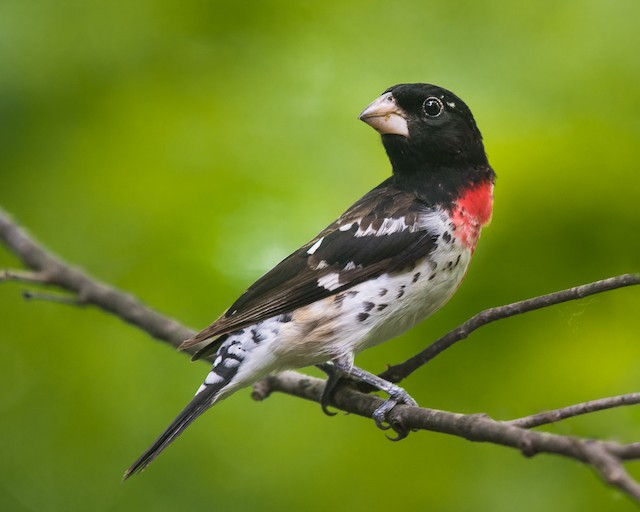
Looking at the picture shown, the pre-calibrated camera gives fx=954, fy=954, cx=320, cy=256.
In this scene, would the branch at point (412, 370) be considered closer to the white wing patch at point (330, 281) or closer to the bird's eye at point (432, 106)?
the white wing patch at point (330, 281)

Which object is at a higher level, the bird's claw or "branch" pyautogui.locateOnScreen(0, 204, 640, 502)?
"branch" pyautogui.locateOnScreen(0, 204, 640, 502)

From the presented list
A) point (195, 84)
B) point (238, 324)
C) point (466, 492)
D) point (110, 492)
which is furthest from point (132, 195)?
point (466, 492)

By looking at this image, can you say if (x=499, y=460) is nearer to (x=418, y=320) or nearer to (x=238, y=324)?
(x=418, y=320)

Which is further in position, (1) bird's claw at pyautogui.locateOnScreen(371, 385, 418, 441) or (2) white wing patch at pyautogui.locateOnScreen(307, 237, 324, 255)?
(2) white wing patch at pyautogui.locateOnScreen(307, 237, 324, 255)

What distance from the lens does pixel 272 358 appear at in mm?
3574

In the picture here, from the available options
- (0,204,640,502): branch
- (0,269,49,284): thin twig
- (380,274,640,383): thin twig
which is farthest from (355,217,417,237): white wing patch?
(0,269,49,284): thin twig

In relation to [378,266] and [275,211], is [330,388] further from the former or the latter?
[275,211]

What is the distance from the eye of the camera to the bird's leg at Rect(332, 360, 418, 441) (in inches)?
122

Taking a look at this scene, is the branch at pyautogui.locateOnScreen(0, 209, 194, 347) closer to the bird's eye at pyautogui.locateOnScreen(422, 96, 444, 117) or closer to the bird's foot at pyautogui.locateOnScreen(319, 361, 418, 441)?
the bird's foot at pyautogui.locateOnScreen(319, 361, 418, 441)

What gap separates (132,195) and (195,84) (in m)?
0.59

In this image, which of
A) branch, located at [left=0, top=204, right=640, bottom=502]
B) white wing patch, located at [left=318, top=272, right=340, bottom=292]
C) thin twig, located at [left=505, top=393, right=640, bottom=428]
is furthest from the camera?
white wing patch, located at [left=318, top=272, right=340, bottom=292]

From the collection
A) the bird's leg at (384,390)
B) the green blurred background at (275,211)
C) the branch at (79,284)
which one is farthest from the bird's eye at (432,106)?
the branch at (79,284)

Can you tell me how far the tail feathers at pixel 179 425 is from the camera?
123 inches

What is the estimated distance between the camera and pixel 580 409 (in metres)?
2.24
